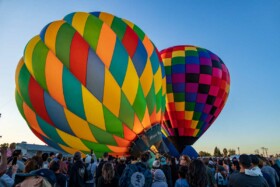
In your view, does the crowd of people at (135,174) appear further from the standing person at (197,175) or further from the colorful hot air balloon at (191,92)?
the colorful hot air balloon at (191,92)

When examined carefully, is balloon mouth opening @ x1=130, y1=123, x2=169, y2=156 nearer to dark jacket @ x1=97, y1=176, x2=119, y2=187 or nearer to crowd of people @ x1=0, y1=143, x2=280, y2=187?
crowd of people @ x1=0, y1=143, x2=280, y2=187

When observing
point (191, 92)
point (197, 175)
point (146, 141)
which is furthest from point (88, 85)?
point (191, 92)

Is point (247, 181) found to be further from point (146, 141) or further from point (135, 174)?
point (146, 141)

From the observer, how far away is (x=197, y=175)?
9.32 feet

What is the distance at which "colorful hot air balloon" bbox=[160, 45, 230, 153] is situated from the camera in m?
13.0

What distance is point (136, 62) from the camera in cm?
723

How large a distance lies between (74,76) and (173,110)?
7.54m

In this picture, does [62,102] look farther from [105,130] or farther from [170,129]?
[170,129]

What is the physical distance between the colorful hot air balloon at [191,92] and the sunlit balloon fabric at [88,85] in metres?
5.61

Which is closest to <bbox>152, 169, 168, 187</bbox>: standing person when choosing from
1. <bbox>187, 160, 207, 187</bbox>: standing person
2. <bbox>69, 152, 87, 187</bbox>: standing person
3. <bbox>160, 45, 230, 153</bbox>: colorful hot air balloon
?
<bbox>187, 160, 207, 187</bbox>: standing person

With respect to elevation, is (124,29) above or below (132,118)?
above

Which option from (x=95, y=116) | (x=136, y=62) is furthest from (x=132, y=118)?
(x=136, y=62)

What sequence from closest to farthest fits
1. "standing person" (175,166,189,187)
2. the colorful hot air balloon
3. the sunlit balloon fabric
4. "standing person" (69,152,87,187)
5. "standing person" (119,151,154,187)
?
"standing person" (175,166,189,187)
"standing person" (119,151,154,187)
"standing person" (69,152,87,187)
the sunlit balloon fabric
the colorful hot air balloon

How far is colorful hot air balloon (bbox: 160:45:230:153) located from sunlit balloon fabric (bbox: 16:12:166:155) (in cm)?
561
